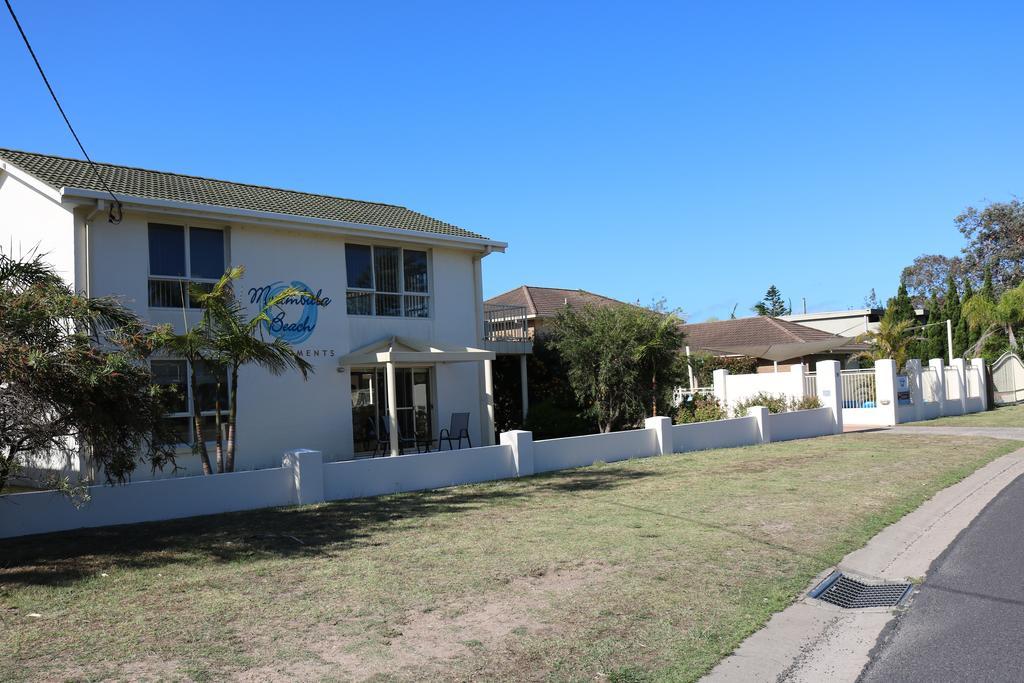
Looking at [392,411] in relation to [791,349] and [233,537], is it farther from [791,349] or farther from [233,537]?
[791,349]

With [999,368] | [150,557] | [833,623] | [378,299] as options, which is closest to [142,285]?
[378,299]

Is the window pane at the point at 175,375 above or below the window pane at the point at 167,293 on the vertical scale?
below

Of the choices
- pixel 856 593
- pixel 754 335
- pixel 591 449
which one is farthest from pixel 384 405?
pixel 754 335

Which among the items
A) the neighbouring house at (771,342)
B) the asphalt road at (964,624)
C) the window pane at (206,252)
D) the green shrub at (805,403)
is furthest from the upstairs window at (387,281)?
the neighbouring house at (771,342)

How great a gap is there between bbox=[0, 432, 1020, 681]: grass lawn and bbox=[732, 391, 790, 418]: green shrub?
1137 centimetres

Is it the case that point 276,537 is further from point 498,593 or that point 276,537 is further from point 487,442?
point 487,442

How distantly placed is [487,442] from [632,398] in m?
3.99

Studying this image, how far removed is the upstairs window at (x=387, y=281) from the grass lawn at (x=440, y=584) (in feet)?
24.5

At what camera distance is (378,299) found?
18.9 m

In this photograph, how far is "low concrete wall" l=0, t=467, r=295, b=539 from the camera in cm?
954

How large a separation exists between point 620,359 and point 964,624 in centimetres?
1503

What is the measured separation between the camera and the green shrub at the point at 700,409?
78.4 feet

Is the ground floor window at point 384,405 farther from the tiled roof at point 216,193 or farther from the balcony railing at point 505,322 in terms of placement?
the balcony railing at point 505,322

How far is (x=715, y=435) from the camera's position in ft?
61.7
